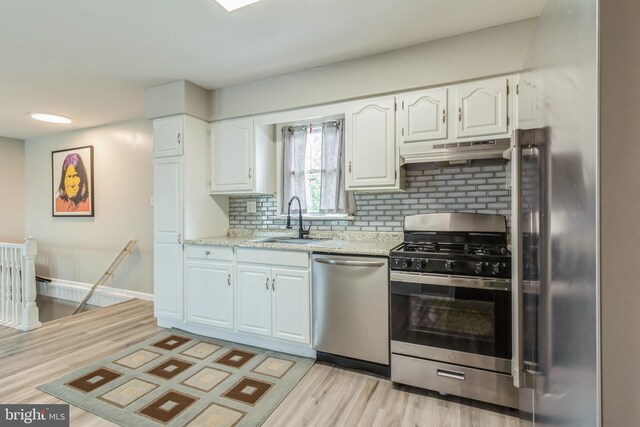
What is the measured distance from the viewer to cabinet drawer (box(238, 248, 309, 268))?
2454 mm

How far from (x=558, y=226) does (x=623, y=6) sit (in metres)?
0.44

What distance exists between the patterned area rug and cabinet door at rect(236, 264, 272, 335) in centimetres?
22

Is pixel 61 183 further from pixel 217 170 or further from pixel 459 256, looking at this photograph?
pixel 459 256

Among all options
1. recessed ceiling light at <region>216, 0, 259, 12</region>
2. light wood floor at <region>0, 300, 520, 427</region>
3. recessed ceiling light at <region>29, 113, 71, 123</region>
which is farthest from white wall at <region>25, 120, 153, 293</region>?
recessed ceiling light at <region>216, 0, 259, 12</region>

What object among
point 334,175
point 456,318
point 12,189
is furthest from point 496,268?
point 12,189

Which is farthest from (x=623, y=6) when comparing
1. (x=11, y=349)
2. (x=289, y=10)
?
(x=11, y=349)

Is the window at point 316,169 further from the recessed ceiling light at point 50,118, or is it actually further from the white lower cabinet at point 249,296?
the recessed ceiling light at point 50,118

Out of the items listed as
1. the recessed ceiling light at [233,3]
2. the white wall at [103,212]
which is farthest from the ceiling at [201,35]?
the white wall at [103,212]

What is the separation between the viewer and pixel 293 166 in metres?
3.18

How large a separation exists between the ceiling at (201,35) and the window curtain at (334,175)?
1.99 ft

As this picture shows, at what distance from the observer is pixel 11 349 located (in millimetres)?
2689

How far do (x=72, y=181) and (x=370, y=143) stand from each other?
4.82 meters

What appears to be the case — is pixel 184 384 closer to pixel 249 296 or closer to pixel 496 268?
pixel 249 296

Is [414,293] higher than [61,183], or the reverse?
[61,183]
